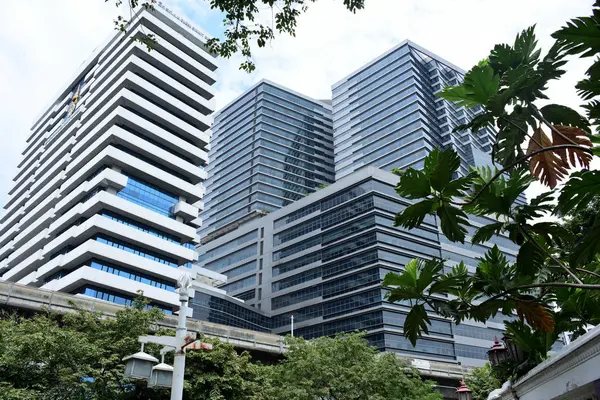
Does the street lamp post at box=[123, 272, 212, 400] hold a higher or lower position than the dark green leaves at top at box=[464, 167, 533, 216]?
lower

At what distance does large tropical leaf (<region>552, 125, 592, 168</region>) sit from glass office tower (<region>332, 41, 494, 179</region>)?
88393 mm

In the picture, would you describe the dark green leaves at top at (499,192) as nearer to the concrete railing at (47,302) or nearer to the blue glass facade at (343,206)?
the concrete railing at (47,302)

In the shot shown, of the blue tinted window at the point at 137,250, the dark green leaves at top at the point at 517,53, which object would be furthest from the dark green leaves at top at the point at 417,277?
the blue tinted window at the point at 137,250

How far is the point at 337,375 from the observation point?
25.6 meters

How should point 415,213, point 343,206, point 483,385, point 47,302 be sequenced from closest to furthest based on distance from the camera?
point 415,213, point 47,302, point 483,385, point 343,206

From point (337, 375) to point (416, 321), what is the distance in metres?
23.4

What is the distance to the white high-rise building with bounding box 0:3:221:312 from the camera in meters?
48.3

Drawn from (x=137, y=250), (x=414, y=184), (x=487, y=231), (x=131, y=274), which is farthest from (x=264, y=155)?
(x=414, y=184)

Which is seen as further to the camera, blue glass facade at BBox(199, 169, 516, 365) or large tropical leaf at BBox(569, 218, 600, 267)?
blue glass facade at BBox(199, 169, 516, 365)

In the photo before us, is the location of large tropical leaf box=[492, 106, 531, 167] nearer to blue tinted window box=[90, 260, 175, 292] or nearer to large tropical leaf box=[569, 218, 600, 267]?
large tropical leaf box=[569, 218, 600, 267]

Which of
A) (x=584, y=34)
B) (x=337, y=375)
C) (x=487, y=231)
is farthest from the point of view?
(x=337, y=375)

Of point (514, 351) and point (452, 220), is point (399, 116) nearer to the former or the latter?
point (514, 351)

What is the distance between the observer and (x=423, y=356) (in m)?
60.3

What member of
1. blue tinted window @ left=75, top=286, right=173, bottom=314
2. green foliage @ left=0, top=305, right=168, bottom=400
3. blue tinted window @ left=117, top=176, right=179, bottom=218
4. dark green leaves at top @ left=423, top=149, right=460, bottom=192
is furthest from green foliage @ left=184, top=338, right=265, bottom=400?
blue tinted window @ left=117, top=176, right=179, bottom=218
